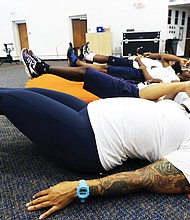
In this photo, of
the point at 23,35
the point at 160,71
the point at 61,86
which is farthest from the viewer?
the point at 23,35

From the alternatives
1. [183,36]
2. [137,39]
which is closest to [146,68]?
[137,39]

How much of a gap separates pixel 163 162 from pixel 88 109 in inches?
15.9

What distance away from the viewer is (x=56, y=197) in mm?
837

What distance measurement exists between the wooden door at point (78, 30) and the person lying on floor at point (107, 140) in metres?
8.30

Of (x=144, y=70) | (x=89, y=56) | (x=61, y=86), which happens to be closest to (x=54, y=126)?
(x=61, y=86)

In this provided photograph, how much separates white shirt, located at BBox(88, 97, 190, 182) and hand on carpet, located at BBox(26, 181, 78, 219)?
19cm

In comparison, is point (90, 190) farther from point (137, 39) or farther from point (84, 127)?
point (137, 39)

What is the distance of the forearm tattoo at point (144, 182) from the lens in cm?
85

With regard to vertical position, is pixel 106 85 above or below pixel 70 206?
above

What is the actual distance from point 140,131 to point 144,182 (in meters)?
0.21

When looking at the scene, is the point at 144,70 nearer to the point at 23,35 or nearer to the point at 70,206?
the point at 70,206

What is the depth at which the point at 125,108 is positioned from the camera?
0.95 m

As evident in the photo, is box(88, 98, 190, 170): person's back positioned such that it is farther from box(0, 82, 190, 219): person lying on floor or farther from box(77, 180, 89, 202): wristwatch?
box(77, 180, 89, 202): wristwatch

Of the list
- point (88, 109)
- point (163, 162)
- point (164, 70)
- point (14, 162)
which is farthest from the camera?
point (164, 70)
